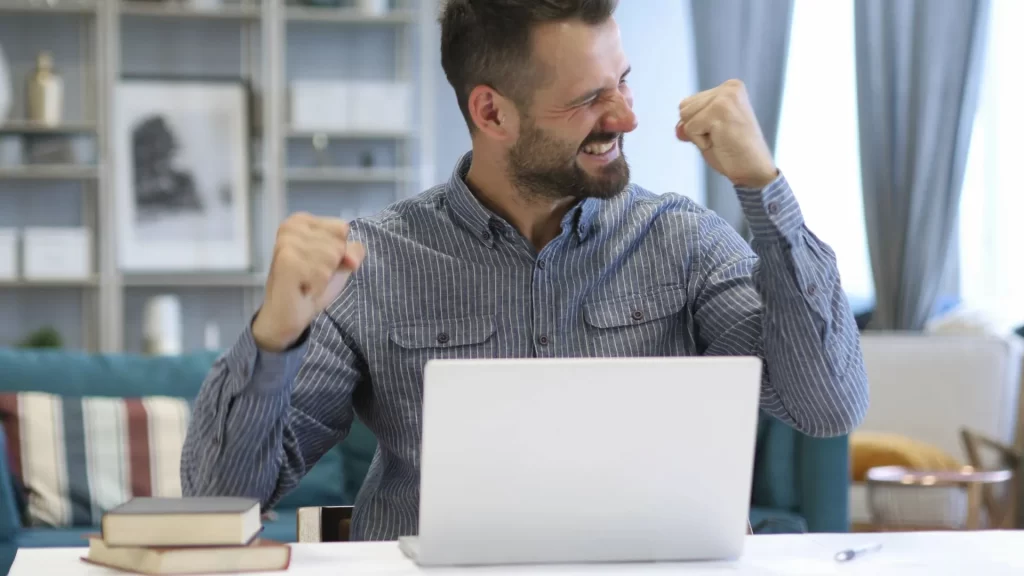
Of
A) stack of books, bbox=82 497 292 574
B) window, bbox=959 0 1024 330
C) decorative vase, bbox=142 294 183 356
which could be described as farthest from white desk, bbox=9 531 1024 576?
window, bbox=959 0 1024 330

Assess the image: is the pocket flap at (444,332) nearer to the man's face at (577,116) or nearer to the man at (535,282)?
the man at (535,282)

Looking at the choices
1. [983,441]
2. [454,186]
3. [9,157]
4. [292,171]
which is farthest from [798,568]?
[9,157]

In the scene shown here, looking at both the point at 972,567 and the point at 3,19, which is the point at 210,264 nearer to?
the point at 3,19

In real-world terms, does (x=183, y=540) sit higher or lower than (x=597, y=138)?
lower

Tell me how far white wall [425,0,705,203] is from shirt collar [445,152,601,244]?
3.42m

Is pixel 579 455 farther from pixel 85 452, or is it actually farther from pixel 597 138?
pixel 85 452

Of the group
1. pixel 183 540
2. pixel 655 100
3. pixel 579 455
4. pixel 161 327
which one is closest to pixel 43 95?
pixel 161 327

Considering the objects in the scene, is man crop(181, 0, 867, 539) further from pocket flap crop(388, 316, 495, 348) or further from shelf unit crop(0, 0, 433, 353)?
shelf unit crop(0, 0, 433, 353)

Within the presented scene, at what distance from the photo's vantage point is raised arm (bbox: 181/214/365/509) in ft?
4.00

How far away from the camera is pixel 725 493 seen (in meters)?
1.04

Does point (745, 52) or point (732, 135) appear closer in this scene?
point (732, 135)

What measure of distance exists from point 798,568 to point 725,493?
0.37 feet

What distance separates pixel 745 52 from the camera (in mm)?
4840

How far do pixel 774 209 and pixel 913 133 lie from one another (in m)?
3.70
